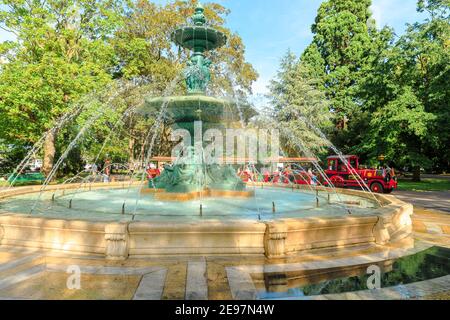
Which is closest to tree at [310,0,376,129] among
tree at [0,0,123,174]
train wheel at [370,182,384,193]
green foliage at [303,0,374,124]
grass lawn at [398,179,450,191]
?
green foliage at [303,0,374,124]

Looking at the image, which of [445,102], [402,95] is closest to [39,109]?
[402,95]

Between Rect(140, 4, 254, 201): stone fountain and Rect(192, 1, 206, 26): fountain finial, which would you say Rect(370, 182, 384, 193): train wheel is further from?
Rect(192, 1, 206, 26): fountain finial

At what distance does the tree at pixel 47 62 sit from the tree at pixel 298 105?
20.8m

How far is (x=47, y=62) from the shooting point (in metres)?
22.2

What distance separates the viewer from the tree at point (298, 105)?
36375 mm

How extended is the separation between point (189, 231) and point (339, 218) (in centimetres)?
298

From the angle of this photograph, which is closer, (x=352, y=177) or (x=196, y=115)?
(x=196, y=115)

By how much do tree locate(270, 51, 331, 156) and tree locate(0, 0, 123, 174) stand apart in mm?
20775

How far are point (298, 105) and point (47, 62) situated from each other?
26.7 meters

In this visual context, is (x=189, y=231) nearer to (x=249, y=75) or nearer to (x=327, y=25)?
(x=249, y=75)

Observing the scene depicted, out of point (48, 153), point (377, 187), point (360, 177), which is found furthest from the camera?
point (48, 153)

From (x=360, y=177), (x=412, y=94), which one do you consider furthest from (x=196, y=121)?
(x=412, y=94)

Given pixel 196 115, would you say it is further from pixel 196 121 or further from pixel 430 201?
pixel 430 201

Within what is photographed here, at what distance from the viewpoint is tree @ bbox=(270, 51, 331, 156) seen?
36.4 metres
